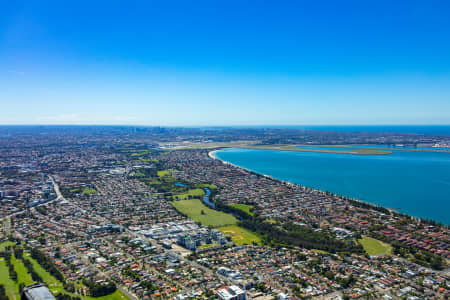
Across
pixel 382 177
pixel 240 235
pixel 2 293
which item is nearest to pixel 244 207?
pixel 240 235

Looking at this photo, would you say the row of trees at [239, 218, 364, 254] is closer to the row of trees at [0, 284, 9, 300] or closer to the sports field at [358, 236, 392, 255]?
the sports field at [358, 236, 392, 255]

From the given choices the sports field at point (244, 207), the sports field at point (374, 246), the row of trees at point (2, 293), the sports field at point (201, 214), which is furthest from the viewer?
the sports field at point (244, 207)

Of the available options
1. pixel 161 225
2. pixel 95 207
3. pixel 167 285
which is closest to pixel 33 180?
pixel 95 207

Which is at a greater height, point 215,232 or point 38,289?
point 38,289

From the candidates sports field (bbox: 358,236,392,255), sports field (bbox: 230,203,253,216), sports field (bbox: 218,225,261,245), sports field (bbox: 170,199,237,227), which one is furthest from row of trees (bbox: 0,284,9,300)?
sports field (bbox: 358,236,392,255)

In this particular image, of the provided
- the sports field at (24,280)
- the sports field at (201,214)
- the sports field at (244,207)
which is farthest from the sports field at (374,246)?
the sports field at (24,280)

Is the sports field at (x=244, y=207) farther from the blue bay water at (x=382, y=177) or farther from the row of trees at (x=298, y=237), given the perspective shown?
the blue bay water at (x=382, y=177)

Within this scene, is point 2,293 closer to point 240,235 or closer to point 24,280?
point 24,280

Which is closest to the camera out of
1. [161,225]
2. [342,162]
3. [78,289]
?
[78,289]

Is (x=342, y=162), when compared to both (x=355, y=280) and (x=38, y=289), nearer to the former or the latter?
(x=355, y=280)
